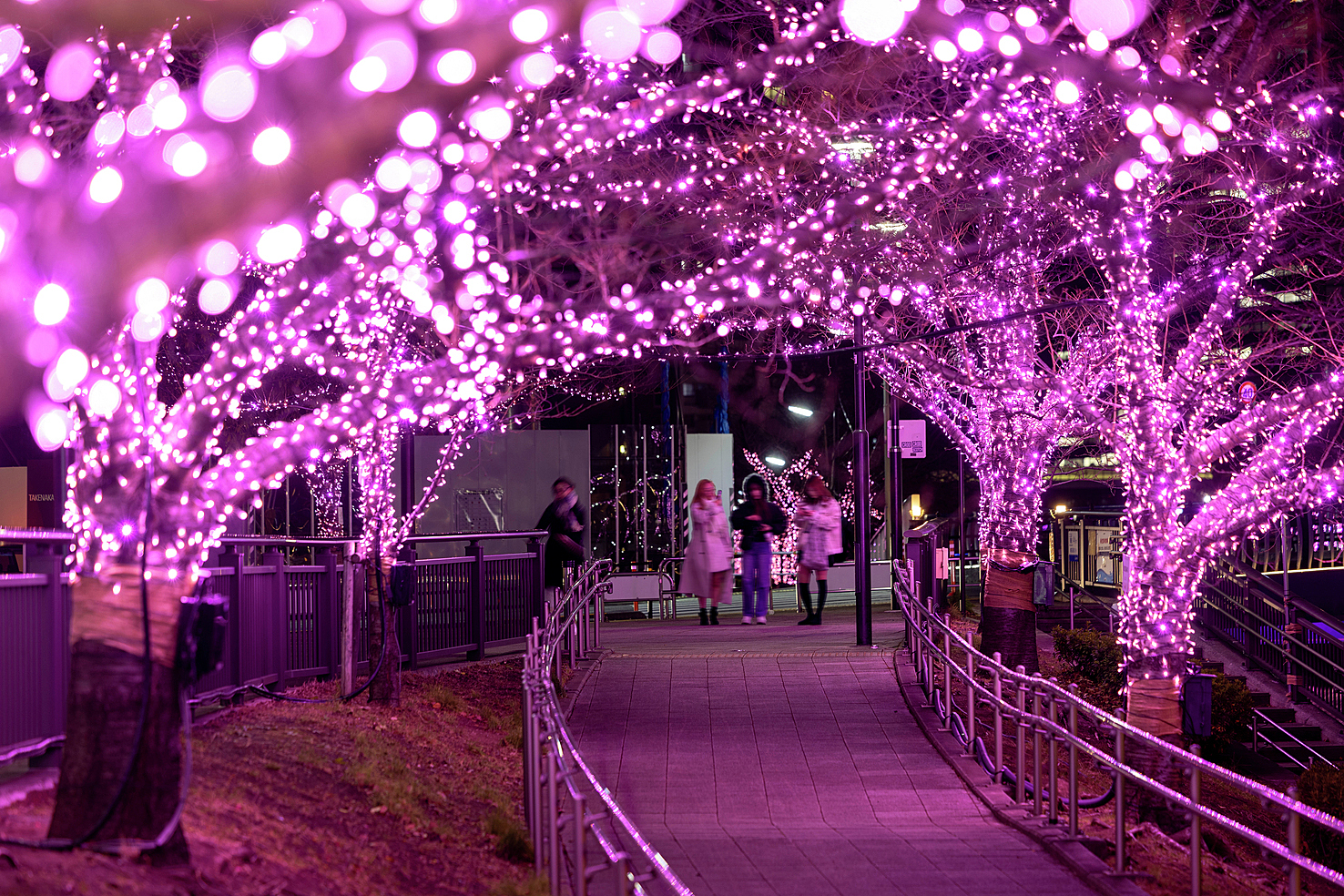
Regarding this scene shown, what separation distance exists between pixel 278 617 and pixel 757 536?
662cm

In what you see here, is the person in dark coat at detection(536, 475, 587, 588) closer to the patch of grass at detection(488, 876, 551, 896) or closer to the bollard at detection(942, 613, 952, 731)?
the bollard at detection(942, 613, 952, 731)

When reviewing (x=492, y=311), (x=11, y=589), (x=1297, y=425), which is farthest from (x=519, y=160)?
(x=1297, y=425)

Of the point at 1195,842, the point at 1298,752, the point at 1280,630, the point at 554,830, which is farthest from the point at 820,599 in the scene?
the point at 554,830

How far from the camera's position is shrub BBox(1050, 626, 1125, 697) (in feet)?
53.9

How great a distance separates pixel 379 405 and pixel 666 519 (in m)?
17.5

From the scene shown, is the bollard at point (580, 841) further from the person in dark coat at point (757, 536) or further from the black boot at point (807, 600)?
the black boot at point (807, 600)

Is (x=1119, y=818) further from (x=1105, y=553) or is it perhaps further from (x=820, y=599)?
(x=1105, y=553)

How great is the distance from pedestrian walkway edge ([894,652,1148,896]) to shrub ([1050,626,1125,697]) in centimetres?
412

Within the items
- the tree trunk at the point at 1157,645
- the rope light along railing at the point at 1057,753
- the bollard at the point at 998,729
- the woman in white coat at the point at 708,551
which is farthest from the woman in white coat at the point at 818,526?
the bollard at the point at 998,729

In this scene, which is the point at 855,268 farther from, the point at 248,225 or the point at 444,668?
the point at 248,225

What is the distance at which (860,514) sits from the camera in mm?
15531

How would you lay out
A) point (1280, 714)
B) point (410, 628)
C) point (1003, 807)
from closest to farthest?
1. point (1003, 807)
2. point (410, 628)
3. point (1280, 714)

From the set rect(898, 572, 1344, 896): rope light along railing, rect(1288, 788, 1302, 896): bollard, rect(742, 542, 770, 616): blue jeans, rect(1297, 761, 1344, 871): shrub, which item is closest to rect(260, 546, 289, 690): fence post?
rect(898, 572, 1344, 896): rope light along railing

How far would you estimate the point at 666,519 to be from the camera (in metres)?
23.6
